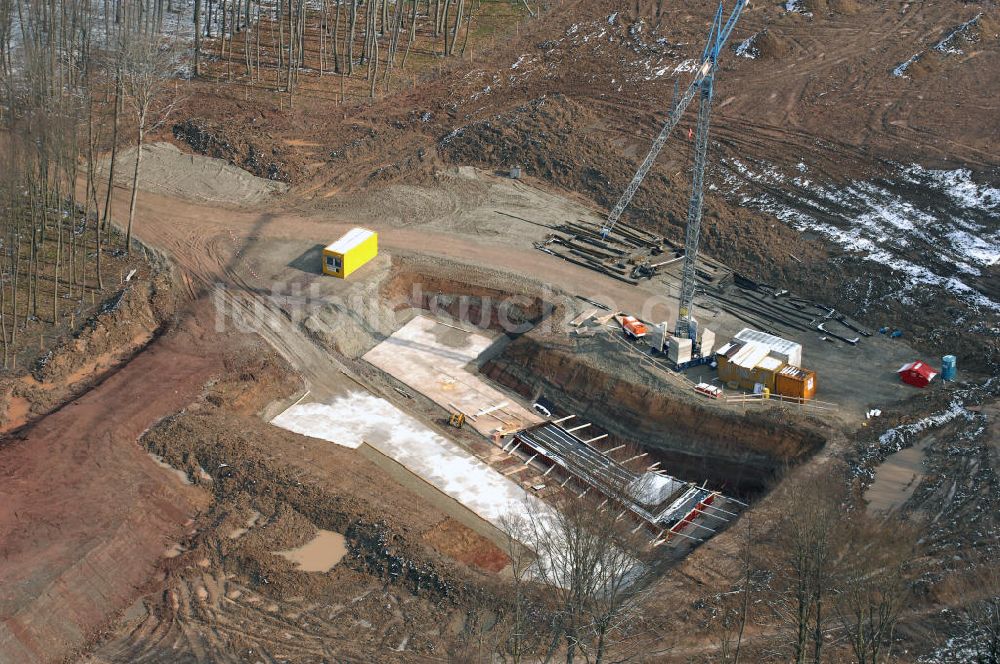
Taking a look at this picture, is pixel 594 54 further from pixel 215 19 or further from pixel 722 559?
pixel 722 559

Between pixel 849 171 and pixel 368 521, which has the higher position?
pixel 849 171

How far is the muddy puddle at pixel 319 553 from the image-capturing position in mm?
41219

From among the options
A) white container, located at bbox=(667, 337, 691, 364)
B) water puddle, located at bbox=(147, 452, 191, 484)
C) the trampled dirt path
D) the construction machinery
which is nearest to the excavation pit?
white container, located at bbox=(667, 337, 691, 364)

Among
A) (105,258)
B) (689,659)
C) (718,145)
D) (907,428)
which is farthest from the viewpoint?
(718,145)

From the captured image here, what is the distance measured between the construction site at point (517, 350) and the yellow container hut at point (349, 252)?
200mm

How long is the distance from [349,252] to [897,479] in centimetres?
2674

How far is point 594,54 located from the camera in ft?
251

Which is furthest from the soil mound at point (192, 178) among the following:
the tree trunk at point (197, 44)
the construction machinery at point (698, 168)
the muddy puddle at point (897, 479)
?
the muddy puddle at point (897, 479)

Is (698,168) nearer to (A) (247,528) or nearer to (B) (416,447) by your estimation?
(B) (416,447)

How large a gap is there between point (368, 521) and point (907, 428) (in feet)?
68.3

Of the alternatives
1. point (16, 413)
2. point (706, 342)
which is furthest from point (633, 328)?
point (16, 413)

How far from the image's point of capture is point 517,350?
5322 cm

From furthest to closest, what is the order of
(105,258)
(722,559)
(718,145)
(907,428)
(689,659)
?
(718,145) < (105,258) < (907,428) < (722,559) < (689,659)

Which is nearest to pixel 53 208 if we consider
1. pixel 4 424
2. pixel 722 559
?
pixel 4 424
